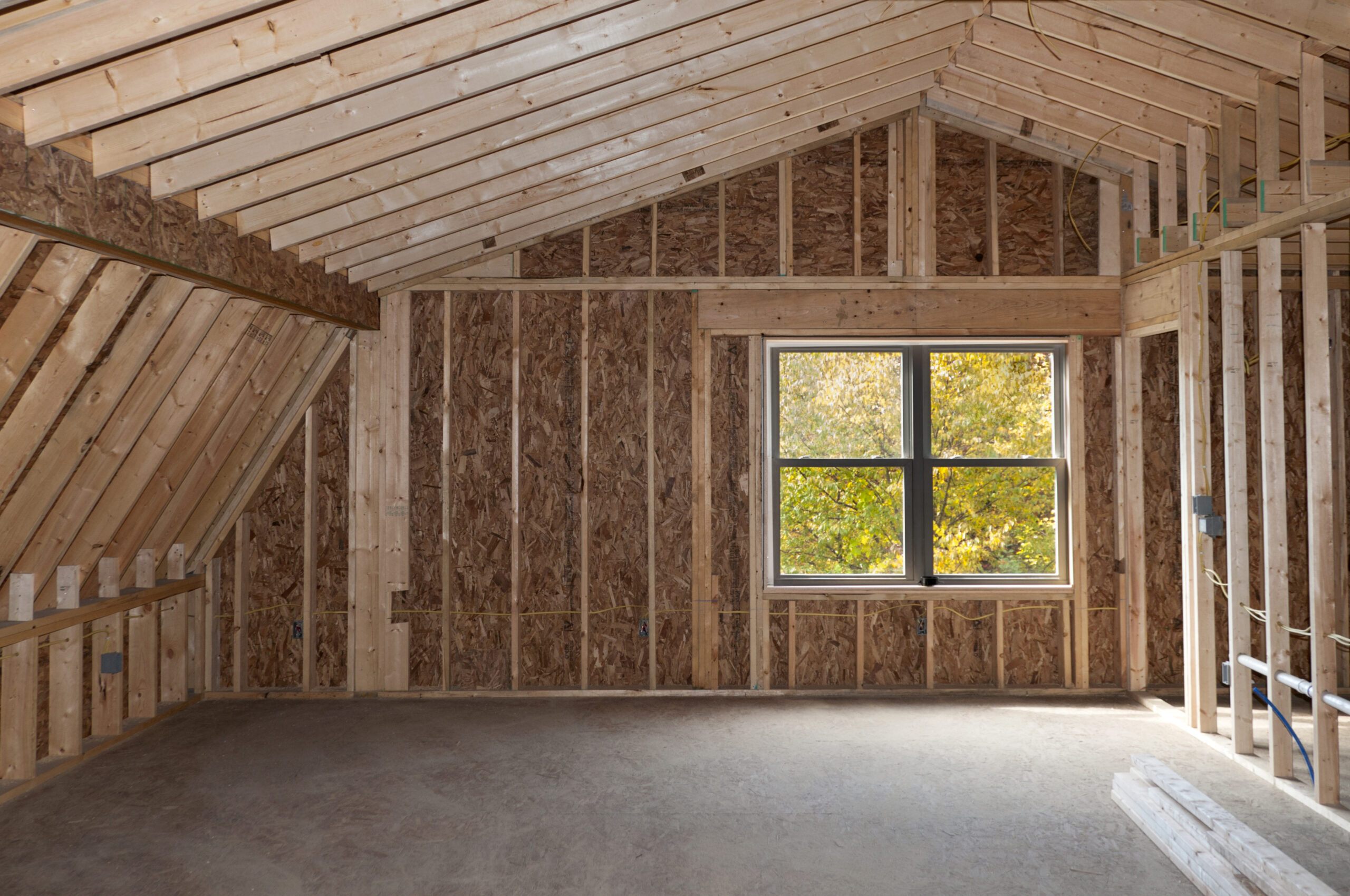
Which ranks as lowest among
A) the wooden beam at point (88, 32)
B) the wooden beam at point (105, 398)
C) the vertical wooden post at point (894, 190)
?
the wooden beam at point (105, 398)

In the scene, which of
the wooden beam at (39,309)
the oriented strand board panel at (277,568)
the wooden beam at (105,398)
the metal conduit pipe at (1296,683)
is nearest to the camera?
the wooden beam at (39,309)

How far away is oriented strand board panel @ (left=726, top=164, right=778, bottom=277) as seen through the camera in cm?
589

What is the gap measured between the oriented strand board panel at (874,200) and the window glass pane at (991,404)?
751 mm

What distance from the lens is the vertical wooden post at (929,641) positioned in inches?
229

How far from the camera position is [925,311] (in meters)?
5.79

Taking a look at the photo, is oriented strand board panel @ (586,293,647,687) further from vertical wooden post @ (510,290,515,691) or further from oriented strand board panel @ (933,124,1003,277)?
oriented strand board panel @ (933,124,1003,277)

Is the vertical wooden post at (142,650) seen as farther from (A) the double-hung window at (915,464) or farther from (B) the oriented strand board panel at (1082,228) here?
(B) the oriented strand board panel at (1082,228)

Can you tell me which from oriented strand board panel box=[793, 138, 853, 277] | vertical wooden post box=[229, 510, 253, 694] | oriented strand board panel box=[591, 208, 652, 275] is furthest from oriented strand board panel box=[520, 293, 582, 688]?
vertical wooden post box=[229, 510, 253, 694]

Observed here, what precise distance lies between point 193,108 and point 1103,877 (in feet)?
14.0

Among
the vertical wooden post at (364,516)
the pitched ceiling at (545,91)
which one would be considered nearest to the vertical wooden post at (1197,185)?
the pitched ceiling at (545,91)

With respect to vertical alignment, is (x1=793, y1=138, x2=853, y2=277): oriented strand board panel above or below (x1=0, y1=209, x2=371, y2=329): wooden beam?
above

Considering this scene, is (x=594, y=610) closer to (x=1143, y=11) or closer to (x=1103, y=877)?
(x=1103, y=877)

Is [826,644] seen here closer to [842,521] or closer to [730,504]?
[842,521]

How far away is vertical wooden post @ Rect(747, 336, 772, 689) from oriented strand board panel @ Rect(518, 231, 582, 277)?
1.29m
